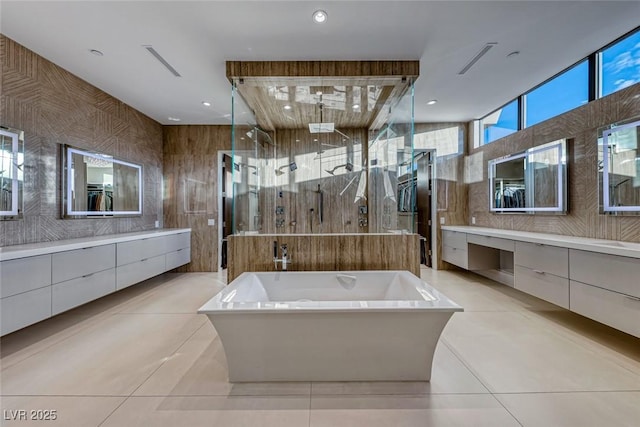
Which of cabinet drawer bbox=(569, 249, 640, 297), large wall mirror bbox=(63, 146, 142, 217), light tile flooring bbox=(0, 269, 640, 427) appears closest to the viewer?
light tile flooring bbox=(0, 269, 640, 427)

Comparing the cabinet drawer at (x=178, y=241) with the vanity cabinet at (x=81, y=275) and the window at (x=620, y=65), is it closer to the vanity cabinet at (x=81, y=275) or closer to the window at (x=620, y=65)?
the vanity cabinet at (x=81, y=275)

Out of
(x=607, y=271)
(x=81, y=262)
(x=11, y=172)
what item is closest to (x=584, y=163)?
(x=607, y=271)

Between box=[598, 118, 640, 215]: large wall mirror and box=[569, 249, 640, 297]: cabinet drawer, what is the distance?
2.20 ft


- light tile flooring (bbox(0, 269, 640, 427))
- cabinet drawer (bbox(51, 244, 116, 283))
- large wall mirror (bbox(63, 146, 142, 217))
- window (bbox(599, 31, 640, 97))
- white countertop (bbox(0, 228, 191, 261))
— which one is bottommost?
light tile flooring (bbox(0, 269, 640, 427))

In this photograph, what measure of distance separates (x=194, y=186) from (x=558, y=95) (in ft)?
18.1

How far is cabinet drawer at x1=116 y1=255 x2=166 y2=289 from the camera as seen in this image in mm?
3215

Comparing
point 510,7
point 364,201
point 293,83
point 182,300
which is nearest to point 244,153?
point 293,83

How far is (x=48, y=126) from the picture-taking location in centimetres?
289

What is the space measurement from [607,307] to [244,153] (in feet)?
12.3

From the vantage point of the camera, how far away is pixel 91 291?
2801 millimetres

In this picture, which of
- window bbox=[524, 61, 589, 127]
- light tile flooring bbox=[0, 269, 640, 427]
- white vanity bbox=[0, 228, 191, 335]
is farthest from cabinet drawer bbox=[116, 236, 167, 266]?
window bbox=[524, 61, 589, 127]

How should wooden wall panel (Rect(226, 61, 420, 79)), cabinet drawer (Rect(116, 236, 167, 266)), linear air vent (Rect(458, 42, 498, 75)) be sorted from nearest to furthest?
linear air vent (Rect(458, 42, 498, 75))
wooden wall panel (Rect(226, 61, 420, 79))
cabinet drawer (Rect(116, 236, 167, 266))

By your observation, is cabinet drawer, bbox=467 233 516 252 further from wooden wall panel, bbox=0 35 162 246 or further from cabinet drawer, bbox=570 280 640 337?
wooden wall panel, bbox=0 35 162 246

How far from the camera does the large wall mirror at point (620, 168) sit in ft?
8.04
